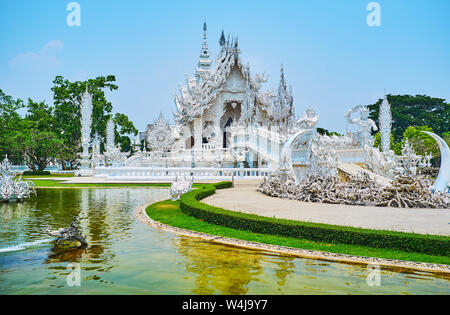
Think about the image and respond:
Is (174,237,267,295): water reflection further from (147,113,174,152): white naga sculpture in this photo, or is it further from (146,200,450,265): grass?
(147,113,174,152): white naga sculpture

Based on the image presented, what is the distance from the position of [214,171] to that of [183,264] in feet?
67.4

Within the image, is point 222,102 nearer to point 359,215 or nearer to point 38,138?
point 38,138

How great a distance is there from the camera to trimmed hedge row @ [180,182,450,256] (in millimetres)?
7004

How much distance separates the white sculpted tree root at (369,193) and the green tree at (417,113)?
144 ft

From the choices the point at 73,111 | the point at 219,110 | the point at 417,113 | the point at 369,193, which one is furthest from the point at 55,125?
the point at 417,113

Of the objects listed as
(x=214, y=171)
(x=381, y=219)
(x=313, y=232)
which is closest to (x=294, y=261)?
(x=313, y=232)

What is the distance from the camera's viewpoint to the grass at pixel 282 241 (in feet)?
22.5

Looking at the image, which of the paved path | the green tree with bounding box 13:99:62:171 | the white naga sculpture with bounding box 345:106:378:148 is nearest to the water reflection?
the paved path

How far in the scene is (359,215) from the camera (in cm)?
1084

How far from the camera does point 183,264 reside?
645cm

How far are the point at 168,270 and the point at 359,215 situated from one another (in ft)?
22.5

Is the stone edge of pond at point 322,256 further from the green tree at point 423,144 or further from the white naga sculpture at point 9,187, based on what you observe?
the green tree at point 423,144

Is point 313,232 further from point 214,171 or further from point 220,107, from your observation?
point 220,107

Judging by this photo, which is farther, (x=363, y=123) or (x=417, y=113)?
(x=417, y=113)
